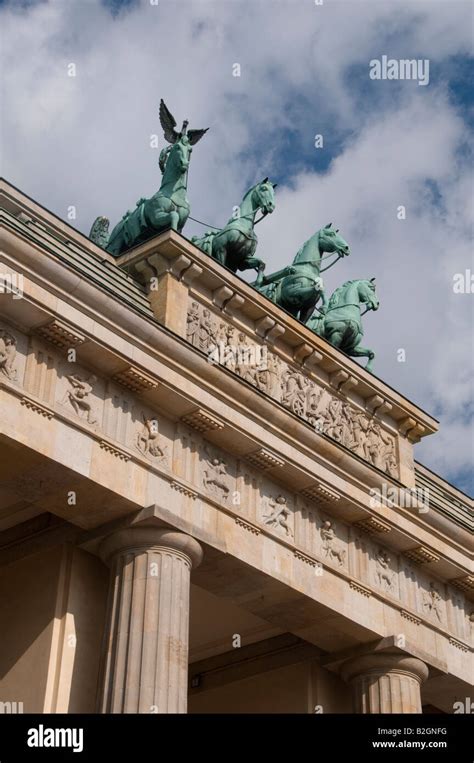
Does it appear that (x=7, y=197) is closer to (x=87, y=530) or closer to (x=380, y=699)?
(x=87, y=530)

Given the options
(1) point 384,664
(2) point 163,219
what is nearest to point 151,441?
(2) point 163,219

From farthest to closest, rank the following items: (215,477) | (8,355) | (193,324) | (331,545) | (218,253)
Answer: (218,253) → (331,545) → (193,324) → (215,477) → (8,355)

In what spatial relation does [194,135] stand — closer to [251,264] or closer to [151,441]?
[251,264]

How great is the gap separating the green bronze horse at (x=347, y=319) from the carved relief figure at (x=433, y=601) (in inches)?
188

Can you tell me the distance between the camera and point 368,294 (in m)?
29.8

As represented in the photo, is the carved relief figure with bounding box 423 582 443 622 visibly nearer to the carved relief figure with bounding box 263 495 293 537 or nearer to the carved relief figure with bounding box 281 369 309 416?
the carved relief figure with bounding box 263 495 293 537

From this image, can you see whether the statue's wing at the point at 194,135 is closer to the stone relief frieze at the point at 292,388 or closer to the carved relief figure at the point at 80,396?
the stone relief frieze at the point at 292,388

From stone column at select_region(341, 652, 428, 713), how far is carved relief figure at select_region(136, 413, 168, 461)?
21.0 feet

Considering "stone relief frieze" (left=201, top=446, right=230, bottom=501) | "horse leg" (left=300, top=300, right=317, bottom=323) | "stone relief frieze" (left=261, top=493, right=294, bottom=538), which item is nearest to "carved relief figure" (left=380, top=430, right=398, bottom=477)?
"horse leg" (left=300, top=300, right=317, bottom=323)

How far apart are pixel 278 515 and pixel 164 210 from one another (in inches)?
240

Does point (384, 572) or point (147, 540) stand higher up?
point (384, 572)

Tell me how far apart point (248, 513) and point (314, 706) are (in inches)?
201

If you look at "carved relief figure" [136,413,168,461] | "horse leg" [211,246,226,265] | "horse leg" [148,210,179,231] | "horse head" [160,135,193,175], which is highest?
"horse head" [160,135,193,175]

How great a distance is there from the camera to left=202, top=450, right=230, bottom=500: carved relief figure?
2250cm
